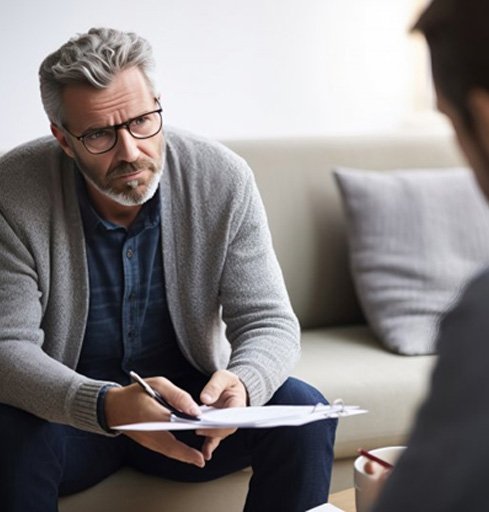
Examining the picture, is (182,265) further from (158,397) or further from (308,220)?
(308,220)

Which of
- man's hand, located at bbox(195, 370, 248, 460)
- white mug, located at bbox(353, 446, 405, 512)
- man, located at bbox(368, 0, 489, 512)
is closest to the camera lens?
man, located at bbox(368, 0, 489, 512)

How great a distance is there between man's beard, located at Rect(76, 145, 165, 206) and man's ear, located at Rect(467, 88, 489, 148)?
126cm

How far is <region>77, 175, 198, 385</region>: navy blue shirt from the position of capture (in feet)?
6.72

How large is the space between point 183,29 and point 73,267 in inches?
55.3

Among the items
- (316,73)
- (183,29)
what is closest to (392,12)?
(316,73)

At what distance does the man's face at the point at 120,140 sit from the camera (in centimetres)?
199

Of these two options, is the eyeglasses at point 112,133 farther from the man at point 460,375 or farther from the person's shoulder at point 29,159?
the man at point 460,375

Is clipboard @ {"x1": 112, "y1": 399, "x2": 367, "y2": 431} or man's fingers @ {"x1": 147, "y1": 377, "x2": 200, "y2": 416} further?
man's fingers @ {"x1": 147, "y1": 377, "x2": 200, "y2": 416}

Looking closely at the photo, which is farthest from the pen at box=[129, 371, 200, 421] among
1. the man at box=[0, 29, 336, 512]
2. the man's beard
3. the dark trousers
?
the man's beard

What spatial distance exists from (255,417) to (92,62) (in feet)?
2.44

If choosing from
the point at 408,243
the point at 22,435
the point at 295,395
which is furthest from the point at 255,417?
the point at 408,243

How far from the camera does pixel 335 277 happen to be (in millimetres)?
2723

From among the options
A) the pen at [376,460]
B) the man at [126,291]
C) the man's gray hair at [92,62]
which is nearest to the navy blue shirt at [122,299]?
the man at [126,291]

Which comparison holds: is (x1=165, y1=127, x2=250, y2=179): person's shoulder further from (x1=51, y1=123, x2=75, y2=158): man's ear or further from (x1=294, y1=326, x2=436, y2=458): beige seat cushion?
(x1=294, y1=326, x2=436, y2=458): beige seat cushion
